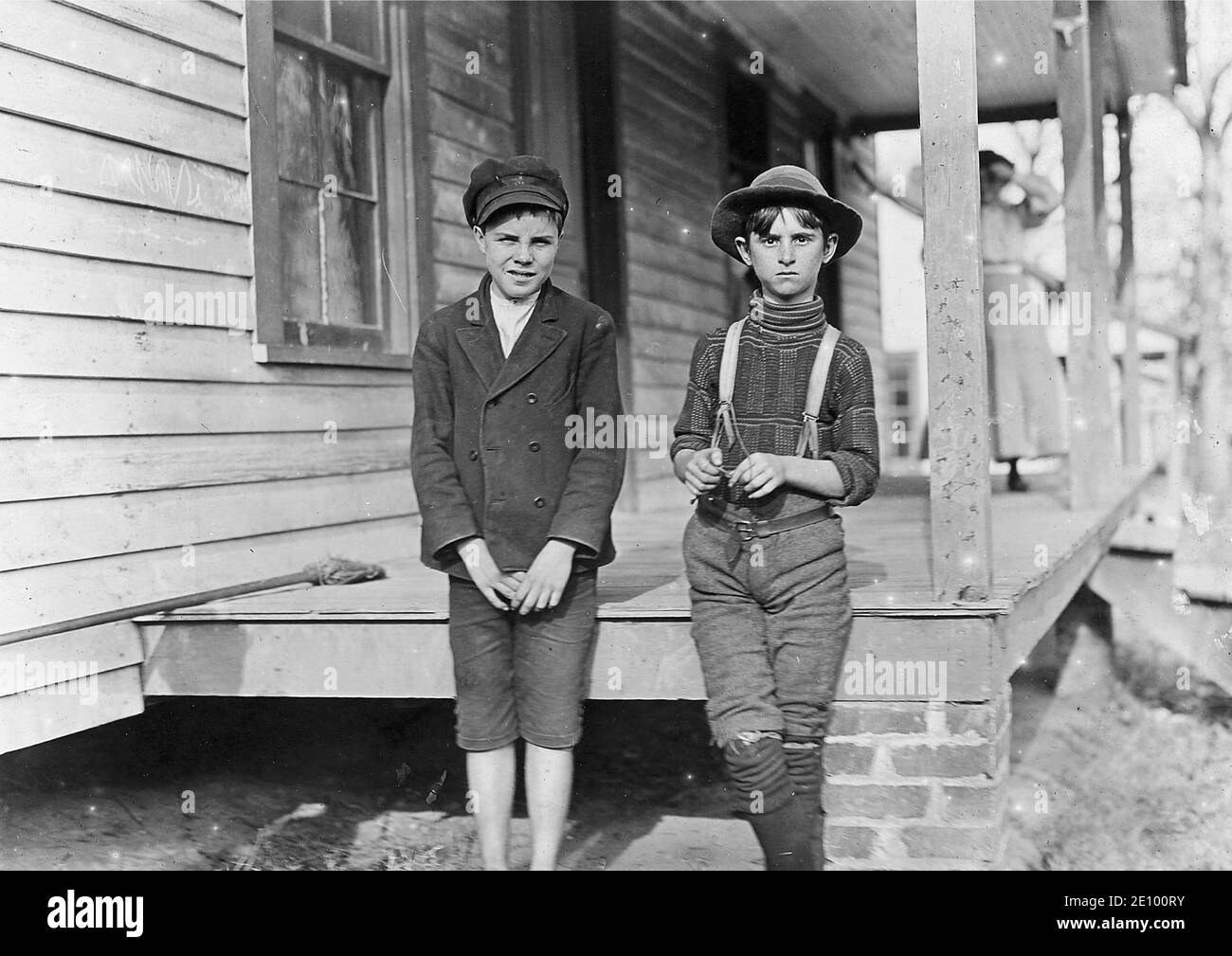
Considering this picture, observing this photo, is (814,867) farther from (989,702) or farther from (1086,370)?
(1086,370)

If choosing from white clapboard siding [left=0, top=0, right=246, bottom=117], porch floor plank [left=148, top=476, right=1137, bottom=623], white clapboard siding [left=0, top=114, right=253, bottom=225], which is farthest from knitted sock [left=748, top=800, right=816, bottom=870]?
white clapboard siding [left=0, top=0, right=246, bottom=117]

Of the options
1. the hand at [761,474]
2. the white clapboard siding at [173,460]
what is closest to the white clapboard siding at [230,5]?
the white clapboard siding at [173,460]

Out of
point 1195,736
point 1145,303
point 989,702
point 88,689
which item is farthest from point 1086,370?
point 1145,303

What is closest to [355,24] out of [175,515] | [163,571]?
[175,515]

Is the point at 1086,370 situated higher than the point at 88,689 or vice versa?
the point at 1086,370

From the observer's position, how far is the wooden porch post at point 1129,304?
28.8 ft

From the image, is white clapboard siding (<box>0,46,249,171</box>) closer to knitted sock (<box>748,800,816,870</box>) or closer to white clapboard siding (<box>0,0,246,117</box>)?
white clapboard siding (<box>0,0,246,117</box>)

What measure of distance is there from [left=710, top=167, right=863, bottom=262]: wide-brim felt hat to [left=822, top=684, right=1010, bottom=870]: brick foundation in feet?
4.03

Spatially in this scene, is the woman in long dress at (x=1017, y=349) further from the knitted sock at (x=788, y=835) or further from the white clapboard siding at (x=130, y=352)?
the knitted sock at (x=788, y=835)

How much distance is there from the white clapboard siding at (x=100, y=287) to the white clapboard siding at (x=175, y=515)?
1.86 ft

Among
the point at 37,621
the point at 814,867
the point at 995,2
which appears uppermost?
the point at 995,2

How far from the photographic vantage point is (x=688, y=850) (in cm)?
393

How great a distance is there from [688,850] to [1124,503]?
4.46m

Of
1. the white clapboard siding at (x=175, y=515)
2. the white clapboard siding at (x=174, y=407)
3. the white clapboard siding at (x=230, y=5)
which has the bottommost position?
the white clapboard siding at (x=175, y=515)
